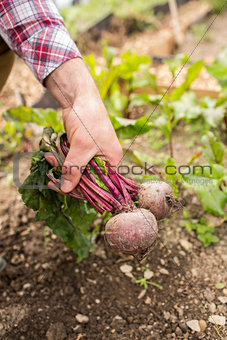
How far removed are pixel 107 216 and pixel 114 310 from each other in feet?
1.96

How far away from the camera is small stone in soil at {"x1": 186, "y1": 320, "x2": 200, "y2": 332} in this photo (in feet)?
5.86

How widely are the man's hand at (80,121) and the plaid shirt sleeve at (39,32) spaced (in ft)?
0.18

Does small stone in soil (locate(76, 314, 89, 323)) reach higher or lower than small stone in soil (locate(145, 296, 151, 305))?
higher

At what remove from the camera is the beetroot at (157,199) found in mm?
1669

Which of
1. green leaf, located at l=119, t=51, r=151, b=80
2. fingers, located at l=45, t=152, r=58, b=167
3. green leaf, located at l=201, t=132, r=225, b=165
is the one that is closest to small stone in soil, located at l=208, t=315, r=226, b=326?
green leaf, located at l=201, t=132, r=225, b=165

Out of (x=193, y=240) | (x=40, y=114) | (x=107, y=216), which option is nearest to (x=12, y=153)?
(x=40, y=114)

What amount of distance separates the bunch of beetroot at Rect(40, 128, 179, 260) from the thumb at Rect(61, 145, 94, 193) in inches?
1.8

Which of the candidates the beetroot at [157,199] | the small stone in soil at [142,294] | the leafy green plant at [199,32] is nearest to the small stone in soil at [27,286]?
the small stone in soil at [142,294]

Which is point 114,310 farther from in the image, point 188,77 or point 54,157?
point 188,77

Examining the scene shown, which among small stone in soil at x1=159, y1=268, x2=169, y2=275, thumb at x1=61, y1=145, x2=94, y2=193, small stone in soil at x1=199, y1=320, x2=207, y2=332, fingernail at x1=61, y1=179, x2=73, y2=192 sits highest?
thumb at x1=61, y1=145, x2=94, y2=193

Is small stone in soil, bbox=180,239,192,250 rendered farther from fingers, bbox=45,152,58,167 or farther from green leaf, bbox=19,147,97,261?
fingers, bbox=45,152,58,167

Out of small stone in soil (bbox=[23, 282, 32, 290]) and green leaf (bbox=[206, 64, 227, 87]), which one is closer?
small stone in soil (bbox=[23, 282, 32, 290])

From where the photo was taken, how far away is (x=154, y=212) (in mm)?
1684

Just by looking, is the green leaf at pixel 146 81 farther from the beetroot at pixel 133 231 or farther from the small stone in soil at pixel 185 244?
the beetroot at pixel 133 231
